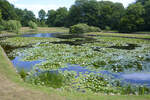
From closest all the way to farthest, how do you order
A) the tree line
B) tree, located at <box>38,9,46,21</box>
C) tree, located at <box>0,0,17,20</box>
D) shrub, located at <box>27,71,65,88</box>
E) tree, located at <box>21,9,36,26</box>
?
1. shrub, located at <box>27,71,65,88</box>
2. the tree line
3. tree, located at <box>0,0,17,20</box>
4. tree, located at <box>21,9,36,26</box>
5. tree, located at <box>38,9,46,21</box>

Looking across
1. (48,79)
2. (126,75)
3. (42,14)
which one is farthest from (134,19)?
(42,14)

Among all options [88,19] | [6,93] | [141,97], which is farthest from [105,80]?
[88,19]

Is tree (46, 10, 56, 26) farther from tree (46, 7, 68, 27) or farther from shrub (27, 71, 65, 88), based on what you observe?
shrub (27, 71, 65, 88)

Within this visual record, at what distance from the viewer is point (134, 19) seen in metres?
52.9

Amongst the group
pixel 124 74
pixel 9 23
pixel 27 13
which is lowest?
pixel 124 74

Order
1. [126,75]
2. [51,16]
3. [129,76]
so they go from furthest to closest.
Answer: [51,16] < [126,75] < [129,76]

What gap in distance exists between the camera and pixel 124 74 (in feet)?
34.9

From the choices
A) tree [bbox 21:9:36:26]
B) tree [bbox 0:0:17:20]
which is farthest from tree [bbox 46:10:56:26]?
tree [bbox 0:0:17:20]

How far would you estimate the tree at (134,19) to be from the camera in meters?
51.5

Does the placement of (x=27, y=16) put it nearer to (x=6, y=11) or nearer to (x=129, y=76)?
(x=6, y=11)

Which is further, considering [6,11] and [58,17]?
[58,17]

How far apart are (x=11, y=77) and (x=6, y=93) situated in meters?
2.21

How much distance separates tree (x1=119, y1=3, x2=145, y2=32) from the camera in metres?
51.5

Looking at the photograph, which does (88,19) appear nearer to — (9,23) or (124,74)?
(9,23)
